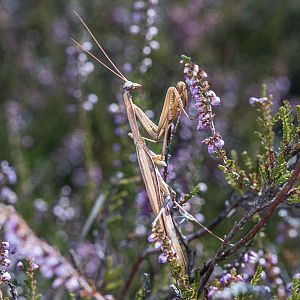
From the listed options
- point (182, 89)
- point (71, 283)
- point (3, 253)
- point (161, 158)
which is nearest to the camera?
point (71, 283)

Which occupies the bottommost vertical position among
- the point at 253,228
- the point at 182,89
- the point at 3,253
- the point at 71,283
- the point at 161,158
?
Answer: the point at 71,283

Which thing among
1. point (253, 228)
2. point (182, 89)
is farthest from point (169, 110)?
point (253, 228)

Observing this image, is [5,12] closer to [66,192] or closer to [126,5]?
[126,5]

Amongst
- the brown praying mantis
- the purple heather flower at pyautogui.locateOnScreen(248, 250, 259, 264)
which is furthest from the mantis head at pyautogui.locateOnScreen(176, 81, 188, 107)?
the purple heather flower at pyautogui.locateOnScreen(248, 250, 259, 264)

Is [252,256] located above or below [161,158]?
below

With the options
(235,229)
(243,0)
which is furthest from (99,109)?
(235,229)

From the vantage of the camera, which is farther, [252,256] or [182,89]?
[252,256]

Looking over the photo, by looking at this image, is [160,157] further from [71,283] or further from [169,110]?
[71,283]

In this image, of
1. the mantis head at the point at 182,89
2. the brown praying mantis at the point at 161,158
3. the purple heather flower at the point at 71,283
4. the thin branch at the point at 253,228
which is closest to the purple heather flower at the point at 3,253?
the purple heather flower at the point at 71,283
